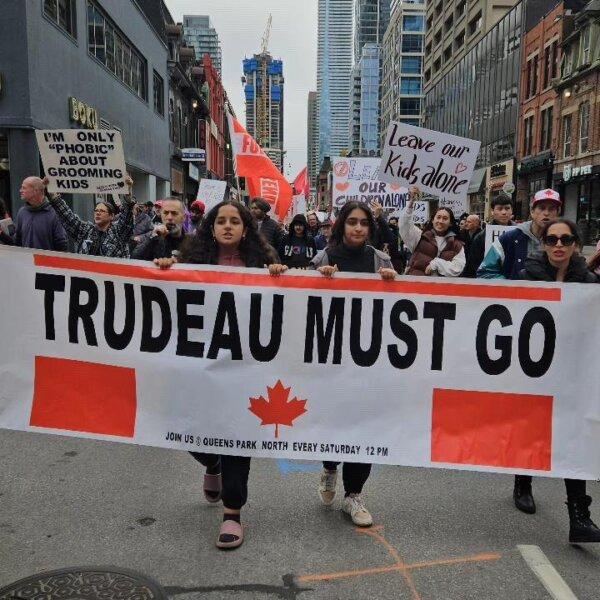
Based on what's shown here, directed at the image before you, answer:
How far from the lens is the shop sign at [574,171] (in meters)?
28.5

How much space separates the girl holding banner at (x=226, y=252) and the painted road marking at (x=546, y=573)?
150 centimetres

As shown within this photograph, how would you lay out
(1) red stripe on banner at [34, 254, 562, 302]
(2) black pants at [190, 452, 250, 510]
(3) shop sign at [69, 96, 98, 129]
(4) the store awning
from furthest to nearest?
(4) the store awning
(3) shop sign at [69, 96, 98, 129]
(1) red stripe on banner at [34, 254, 562, 302]
(2) black pants at [190, 452, 250, 510]

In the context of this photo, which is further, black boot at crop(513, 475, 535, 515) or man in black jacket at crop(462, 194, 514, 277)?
man in black jacket at crop(462, 194, 514, 277)

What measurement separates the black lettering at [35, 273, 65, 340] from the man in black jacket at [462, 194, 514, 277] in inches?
184

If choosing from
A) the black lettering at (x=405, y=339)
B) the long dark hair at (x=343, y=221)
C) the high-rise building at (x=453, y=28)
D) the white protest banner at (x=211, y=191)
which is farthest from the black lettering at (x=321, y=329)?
the high-rise building at (x=453, y=28)

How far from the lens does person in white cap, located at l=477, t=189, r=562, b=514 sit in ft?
15.0

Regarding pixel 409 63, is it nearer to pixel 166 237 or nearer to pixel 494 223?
pixel 494 223

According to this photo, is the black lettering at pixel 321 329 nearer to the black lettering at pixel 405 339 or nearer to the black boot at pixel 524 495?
the black lettering at pixel 405 339

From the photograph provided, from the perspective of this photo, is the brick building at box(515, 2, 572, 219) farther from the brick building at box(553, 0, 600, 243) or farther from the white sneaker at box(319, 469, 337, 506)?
the white sneaker at box(319, 469, 337, 506)

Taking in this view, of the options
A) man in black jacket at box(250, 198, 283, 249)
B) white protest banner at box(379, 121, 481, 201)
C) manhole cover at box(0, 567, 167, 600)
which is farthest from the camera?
man in black jacket at box(250, 198, 283, 249)

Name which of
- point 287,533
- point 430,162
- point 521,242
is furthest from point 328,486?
point 430,162

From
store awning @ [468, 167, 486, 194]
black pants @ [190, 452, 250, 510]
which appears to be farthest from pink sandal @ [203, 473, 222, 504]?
store awning @ [468, 167, 486, 194]

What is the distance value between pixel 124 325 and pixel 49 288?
51 cm

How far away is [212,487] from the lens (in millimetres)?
3771
